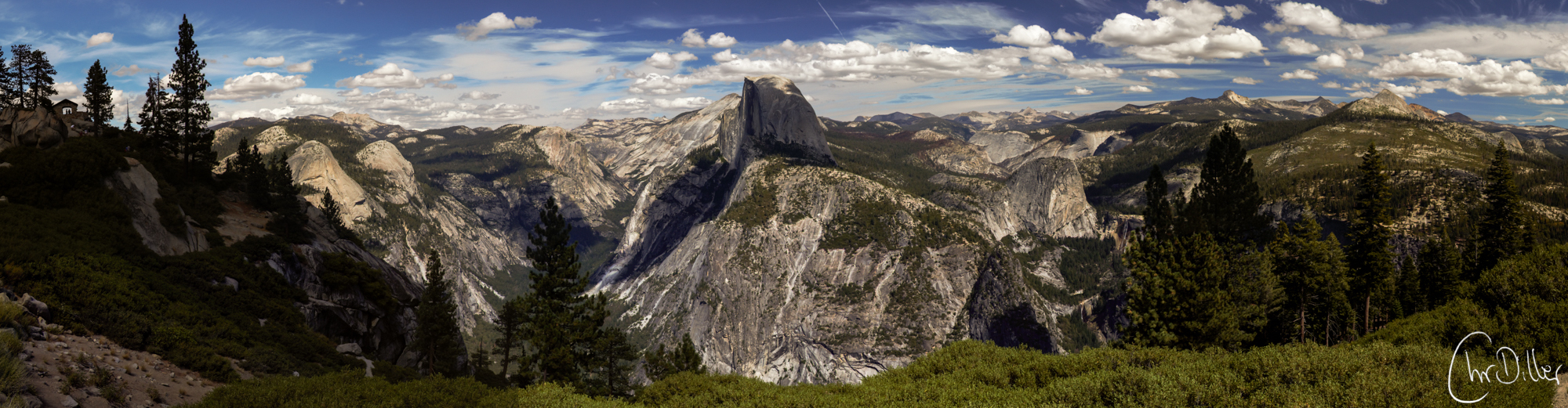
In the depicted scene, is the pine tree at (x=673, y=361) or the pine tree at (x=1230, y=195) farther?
the pine tree at (x=673, y=361)

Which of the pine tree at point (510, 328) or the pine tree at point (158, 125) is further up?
the pine tree at point (158, 125)

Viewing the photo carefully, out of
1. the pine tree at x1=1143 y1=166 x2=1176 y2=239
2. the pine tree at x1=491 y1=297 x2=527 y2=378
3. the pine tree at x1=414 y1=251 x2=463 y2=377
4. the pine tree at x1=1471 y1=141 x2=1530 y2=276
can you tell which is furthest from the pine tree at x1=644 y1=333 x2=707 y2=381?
the pine tree at x1=1471 y1=141 x2=1530 y2=276

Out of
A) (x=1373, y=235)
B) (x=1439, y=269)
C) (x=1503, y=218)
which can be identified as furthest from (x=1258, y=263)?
(x=1439, y=269)

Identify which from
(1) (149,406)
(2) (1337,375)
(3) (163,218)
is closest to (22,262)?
(1) (149,406)

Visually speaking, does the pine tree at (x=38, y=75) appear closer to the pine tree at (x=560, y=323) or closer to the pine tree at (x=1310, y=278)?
the pine tree at (x=560, y=323)

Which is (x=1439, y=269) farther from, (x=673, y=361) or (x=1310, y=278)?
(x=673, y=361)

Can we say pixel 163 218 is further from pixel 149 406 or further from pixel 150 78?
pixel 150 78

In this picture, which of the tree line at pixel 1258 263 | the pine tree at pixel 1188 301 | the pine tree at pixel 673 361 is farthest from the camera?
the pine tree at pixel 673 361
